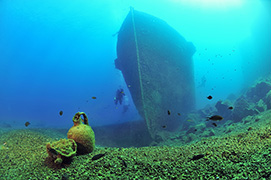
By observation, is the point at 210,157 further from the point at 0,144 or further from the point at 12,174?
the point at 0,144

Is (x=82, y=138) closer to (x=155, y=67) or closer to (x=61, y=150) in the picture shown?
(x=61, y=150)

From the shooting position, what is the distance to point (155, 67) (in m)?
12.7

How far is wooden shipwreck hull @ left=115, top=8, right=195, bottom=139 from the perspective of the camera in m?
10.9

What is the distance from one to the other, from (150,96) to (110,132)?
17.7ft

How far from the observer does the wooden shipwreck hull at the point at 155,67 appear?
10891mm

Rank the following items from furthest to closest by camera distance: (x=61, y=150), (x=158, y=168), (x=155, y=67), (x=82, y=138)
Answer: (x=155, y=67) → (x=82, y=138) → (x=61, y=150) → (x=158, y=168)

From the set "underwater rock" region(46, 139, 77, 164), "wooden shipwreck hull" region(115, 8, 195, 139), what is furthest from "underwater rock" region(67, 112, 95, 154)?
"wooden shipwreck hull" region(115, 8, 195, 139)

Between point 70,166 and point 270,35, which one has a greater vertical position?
point 270,35

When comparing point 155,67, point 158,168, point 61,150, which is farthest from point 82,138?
point 155,67

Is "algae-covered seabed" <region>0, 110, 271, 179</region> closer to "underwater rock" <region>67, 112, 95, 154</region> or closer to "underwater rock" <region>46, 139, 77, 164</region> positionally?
"underwater rock" <region>46, 139, 77, 164</region>

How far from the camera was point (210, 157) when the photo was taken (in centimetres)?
327

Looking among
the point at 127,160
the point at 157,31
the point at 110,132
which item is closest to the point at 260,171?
the point at 127,160

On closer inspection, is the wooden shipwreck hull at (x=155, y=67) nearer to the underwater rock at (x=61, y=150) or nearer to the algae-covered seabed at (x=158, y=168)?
the algae-covered seabed at (x=158, y=168)

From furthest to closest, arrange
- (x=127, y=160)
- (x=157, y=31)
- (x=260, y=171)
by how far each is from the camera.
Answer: (x=157, y=31), (x=127, y=160), (x=260, y=171)
